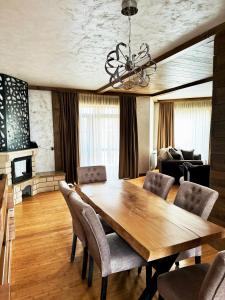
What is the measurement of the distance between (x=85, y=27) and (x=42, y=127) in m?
3.38

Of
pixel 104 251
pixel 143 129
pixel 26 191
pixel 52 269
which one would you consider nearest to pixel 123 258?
pixel 104 251

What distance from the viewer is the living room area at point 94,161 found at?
1.65 m

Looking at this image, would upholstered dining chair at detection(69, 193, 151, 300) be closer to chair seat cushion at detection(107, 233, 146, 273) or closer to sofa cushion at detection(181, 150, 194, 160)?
chair seat cushion at detection(107, 233, 146, 273)

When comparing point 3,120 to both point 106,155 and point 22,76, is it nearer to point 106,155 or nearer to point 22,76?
point 22,76

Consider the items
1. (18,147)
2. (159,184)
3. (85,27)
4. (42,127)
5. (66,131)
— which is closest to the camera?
(85,27)

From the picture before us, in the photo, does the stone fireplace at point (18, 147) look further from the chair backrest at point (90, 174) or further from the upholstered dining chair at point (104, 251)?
the upholstered dining chair at point (104, 251)

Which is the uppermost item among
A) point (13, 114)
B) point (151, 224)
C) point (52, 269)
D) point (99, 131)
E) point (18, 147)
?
point (13, 114)

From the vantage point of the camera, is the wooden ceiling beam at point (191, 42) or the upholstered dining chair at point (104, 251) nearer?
the upholstered dining chair at point (104, 251)

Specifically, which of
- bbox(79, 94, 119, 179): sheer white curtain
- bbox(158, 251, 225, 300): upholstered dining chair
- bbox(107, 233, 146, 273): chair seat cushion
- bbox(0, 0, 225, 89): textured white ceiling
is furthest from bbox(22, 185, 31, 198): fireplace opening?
bbox(158, 251, 225, 300): upholstered dining chair

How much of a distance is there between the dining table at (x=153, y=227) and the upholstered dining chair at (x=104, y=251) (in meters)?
0.13

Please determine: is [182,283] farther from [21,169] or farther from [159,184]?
[21,169]

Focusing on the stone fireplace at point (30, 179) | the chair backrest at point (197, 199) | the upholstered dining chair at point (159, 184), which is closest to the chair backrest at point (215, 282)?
the chair backrest at point (197, 199)

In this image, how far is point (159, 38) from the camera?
2.56 m

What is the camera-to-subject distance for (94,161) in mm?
5906
